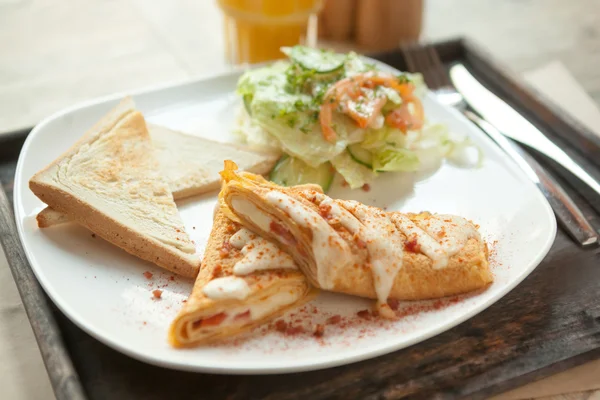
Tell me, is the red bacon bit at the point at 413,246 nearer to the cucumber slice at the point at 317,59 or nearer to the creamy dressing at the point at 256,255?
the creamy dressing at the point at 256,255

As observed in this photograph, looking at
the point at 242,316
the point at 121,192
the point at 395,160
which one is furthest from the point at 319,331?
the point at 395,160

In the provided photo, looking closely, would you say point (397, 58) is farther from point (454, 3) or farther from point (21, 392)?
point (21, 392)

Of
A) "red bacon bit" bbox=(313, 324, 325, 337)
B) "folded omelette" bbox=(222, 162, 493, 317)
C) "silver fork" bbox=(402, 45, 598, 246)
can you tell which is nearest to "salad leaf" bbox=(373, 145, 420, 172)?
"silver fork" bbox=(402, 45, 598, 246)

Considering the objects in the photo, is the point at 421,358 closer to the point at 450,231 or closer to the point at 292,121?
the point at 450,231

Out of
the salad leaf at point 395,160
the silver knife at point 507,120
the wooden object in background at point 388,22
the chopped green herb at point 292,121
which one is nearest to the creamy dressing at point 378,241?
the salad leaf at point 395,160

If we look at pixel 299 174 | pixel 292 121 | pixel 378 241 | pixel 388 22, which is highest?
pixel 378 241

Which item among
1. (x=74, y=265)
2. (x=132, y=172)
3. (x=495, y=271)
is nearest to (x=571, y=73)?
(x=495, y=271)

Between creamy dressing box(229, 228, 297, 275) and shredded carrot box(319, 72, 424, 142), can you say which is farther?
shredded carrot box(319, 72, 424, 142)

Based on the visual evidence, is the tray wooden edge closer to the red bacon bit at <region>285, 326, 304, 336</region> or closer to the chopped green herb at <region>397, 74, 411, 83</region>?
the red bacon bit at <region>285, 326, 304, 336</region>
